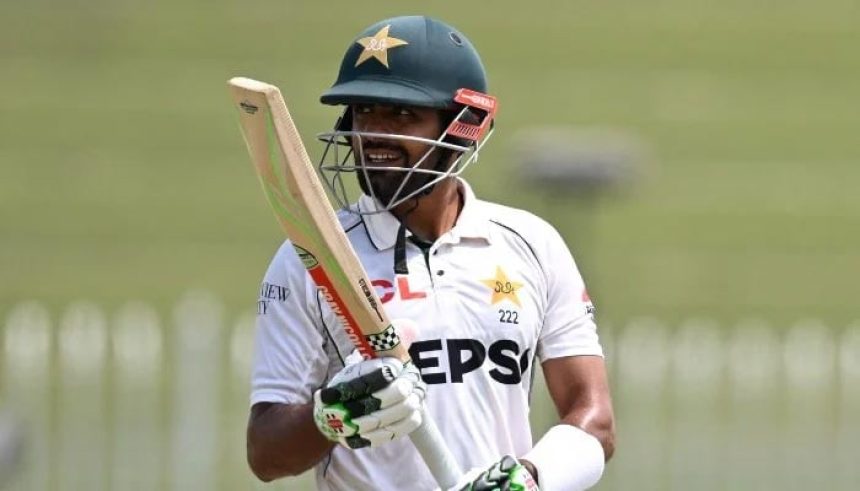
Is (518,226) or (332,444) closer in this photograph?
(332,444)

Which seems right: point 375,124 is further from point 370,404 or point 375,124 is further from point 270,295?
point 370,404

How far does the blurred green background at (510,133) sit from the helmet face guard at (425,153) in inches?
160

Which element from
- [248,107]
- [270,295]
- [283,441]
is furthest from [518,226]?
[248,107]

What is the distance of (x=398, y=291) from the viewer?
3189mm

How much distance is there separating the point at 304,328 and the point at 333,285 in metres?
0.24

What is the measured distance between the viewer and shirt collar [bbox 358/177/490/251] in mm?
3248

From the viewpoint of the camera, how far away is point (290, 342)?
125 inches

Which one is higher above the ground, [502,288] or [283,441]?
[502,288]

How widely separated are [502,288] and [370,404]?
50cm

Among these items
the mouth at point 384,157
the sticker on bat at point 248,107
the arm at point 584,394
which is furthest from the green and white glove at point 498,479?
the sticker on bat at point 248,107

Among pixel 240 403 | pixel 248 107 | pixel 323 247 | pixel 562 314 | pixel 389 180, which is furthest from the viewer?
pixel 240 403

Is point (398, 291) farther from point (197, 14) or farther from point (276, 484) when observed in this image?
point (197, 14)

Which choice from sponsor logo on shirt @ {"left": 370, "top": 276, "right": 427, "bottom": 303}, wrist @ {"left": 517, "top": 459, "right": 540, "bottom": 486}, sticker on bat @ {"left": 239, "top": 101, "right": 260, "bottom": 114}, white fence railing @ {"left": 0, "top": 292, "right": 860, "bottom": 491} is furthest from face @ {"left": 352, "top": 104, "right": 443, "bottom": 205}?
white fence railing @ {"left": 0, "top": 292, "right": 860, "bottom": 491}

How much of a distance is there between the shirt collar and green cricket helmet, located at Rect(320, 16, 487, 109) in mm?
189
